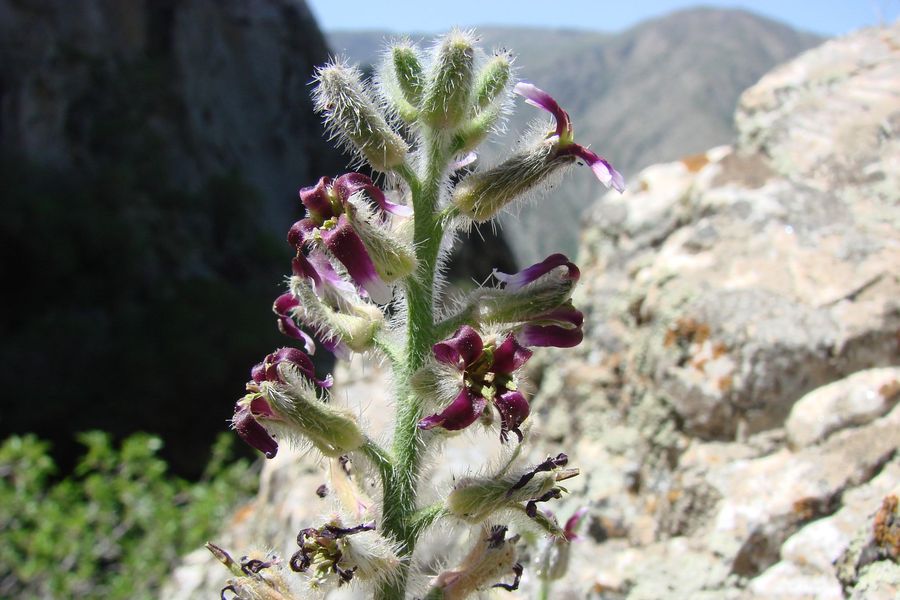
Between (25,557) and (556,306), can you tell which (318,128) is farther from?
(556,306)

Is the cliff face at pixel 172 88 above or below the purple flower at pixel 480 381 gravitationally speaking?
below

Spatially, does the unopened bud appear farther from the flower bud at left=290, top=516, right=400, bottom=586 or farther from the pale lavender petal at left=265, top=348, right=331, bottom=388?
the flower bud at left=290, top=516, right=400, bottom=586

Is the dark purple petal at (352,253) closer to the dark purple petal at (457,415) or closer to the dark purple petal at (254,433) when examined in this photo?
the dark purple petal at (457,415)

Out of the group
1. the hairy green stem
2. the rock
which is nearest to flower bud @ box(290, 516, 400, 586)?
the hairy green stem

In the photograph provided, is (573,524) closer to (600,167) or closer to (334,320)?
(334,320)

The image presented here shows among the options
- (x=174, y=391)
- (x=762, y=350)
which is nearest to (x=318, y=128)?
(x=174, y=391)

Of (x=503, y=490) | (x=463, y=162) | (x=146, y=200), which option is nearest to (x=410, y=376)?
(x=503, y=490)

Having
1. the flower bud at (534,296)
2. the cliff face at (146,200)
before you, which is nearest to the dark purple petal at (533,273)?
the flower bud at (534,296)
